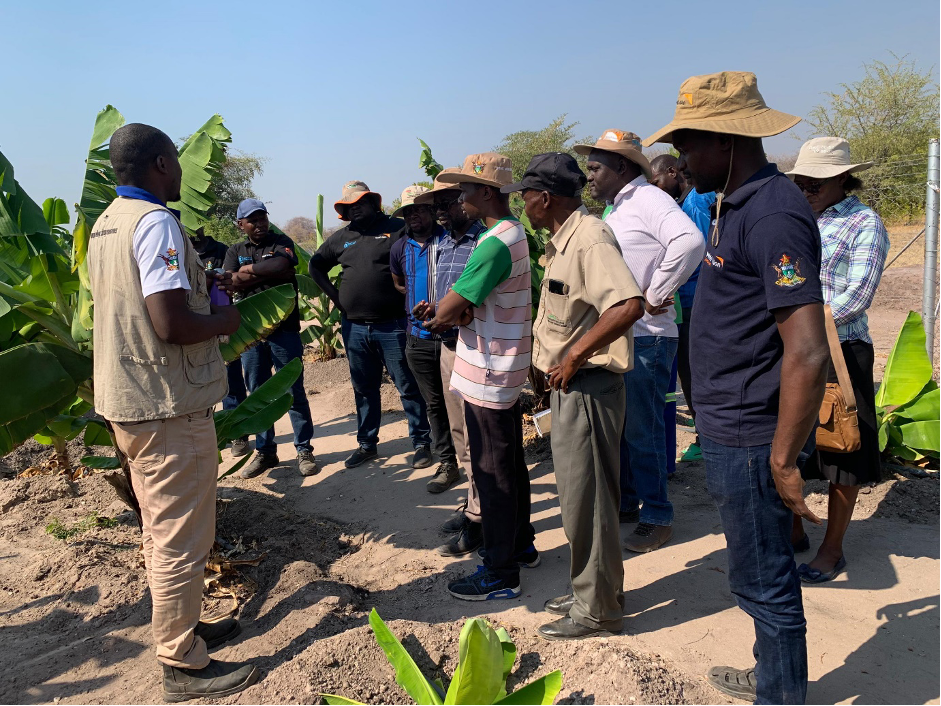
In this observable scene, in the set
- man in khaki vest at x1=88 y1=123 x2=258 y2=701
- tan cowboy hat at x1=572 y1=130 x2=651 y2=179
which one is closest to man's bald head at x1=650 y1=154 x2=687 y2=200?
tan cowboy hat at x1=572 y1=130 x2=651 y2=179

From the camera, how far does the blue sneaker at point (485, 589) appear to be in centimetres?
374

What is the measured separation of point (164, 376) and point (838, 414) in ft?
10.5

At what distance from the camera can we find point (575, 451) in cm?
312

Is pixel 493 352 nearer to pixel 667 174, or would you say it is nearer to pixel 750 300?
pixel 750 300

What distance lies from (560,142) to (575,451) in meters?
34.3

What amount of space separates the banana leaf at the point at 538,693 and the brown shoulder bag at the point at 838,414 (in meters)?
1.91

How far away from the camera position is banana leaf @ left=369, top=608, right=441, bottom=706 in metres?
2.53

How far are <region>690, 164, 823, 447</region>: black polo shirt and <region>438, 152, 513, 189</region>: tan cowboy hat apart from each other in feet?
5.06

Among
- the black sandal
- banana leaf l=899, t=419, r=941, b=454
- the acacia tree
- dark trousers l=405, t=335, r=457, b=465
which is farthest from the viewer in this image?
the acacia tree

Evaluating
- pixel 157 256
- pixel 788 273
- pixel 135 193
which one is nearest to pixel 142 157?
pixel 135 193

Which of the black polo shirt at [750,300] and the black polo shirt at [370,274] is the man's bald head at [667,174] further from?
the black polo shirt at [750,300]

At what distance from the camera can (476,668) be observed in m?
2.46

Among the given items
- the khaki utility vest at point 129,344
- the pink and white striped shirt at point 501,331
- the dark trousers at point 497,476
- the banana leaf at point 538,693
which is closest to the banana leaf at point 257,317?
the khaki utility vest at point 129,344

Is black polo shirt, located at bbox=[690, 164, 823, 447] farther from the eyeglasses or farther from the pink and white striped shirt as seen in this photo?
the eyeglasses
